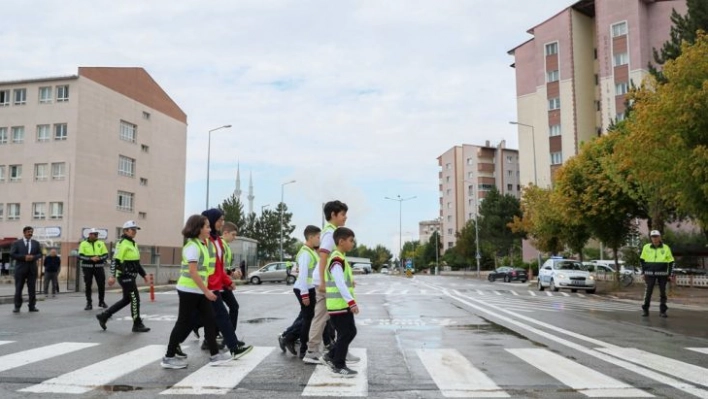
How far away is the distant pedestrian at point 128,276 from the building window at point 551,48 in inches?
2154

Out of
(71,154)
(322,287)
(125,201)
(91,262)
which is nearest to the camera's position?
(322,287)

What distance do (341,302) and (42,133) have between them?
48877mm

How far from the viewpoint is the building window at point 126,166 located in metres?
51.9

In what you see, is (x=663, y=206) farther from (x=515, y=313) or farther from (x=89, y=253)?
(x=89, y=253)

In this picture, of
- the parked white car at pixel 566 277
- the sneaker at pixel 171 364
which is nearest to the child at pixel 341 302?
the sneaker at pixel 171 364

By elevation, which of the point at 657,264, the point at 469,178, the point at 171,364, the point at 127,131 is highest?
the point at 469,178

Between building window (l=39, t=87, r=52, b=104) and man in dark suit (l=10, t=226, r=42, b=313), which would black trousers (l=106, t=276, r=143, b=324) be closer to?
man in dark suit (l=10, t=226, r=42, b=313)

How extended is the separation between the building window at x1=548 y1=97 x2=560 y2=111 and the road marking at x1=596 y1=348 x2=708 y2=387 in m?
52.9

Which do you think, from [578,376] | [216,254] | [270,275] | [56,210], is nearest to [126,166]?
[56,210]

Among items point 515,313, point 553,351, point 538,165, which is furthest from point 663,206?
point 538,165

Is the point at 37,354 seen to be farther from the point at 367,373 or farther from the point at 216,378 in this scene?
the point at 367,373

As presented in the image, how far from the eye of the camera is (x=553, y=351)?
7891 millimetres

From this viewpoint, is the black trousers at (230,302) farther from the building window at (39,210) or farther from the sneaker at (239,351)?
the building window at (39,210)

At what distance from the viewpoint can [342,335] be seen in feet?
19.9
